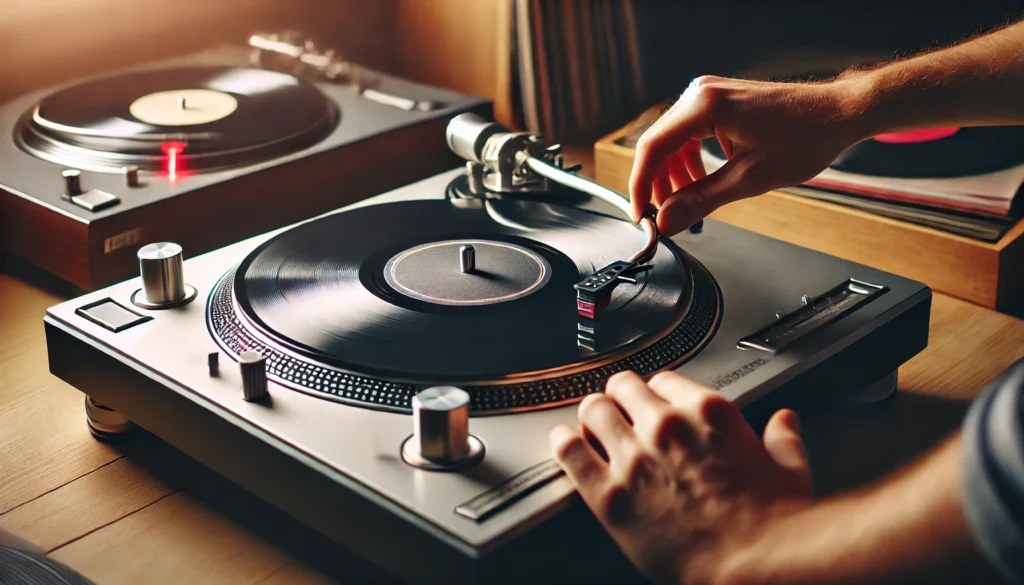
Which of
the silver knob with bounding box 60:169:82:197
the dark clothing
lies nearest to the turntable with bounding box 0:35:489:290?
the silver knob with bounding box 60:169:82:197

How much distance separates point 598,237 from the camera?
105 cm

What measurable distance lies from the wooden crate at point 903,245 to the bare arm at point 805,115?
153 millimetres

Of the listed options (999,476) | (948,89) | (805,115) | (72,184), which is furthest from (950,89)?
(72,184)

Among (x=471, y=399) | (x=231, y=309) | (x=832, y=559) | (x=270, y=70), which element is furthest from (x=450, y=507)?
(x=270, y=70)

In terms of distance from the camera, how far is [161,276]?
92 centimetres

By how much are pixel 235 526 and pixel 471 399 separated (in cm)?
22

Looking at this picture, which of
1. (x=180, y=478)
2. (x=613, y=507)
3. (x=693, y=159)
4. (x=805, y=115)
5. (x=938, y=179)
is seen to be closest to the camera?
(x=613, y=507)

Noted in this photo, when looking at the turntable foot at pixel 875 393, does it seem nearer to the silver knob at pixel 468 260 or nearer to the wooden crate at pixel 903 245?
the wooden crate at pixel 903 245

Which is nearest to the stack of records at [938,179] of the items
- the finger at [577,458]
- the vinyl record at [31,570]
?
the finger at [577,458]

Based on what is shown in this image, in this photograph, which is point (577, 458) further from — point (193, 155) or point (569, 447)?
point (193, 155)

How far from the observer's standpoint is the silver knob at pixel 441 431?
69 cm

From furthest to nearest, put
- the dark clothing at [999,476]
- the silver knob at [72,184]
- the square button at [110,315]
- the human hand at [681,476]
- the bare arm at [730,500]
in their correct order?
the silver knob at [72,184]
the square button at [110,315]
the human hand at [681,476]
the bare arm at [730,500]
the dark clothing at [999,476]

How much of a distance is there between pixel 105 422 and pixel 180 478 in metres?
0.09

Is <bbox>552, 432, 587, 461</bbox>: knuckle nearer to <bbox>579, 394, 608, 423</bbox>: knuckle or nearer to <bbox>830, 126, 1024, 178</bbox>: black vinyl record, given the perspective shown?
<bbox>579, 394, 608, 423</bbox>: knuckle
